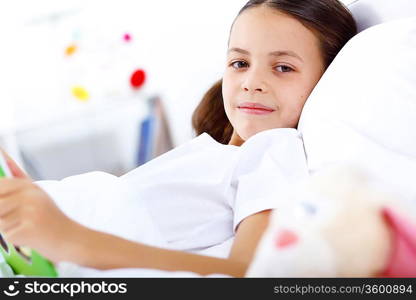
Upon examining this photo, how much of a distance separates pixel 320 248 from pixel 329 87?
1.67ft

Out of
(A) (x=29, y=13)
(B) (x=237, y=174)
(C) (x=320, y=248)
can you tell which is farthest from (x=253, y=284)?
(A) (x=29, y=13)

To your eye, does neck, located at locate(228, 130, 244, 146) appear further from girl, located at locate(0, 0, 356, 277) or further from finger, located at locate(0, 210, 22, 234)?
finger, located at locate(0, 210, 22, 234)

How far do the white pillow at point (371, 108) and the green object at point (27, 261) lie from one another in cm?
40

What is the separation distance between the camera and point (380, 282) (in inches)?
20.6

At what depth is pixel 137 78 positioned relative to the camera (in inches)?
99.8

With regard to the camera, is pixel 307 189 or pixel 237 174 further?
pixel 237 174

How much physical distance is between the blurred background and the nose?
4.60 feet

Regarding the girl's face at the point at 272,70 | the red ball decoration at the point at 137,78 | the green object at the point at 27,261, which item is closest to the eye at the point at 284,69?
the girl's face at the point at 272,70

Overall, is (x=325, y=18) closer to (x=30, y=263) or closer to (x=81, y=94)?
(x=30, y=263)

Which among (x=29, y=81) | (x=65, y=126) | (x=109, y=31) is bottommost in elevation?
(x=65, y=126)

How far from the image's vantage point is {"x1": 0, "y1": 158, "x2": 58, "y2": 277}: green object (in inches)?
27.9

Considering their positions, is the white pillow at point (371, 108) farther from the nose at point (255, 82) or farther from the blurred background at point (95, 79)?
the blurred background at point (95, 79)

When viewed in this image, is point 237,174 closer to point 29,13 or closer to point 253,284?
point 253,284

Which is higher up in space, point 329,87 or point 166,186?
point 329,87
